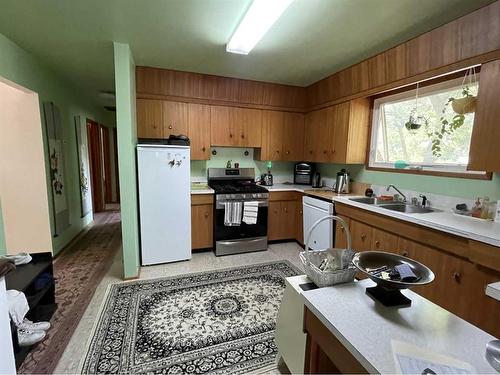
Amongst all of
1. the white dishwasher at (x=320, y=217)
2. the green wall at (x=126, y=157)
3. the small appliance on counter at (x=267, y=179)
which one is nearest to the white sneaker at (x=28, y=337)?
the green wall at (x=126, y=157)

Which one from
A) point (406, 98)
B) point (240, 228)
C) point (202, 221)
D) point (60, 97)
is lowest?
point (240, 228)

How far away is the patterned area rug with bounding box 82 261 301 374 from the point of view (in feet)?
5.25

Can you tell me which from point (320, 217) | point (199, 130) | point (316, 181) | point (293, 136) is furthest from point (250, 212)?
point (293, 136)

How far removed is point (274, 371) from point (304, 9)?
258cm

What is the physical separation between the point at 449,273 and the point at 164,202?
280cm

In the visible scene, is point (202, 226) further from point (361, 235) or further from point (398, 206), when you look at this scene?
point (398, 206)

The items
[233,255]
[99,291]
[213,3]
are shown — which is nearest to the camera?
Result: [213,3]

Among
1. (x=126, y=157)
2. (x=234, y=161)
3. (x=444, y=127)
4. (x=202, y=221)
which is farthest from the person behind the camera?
(x=234, y=161)

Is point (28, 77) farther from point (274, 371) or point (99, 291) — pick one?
point (274, 371)

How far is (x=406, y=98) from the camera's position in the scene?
8.83 ft

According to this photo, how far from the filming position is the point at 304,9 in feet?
6.01

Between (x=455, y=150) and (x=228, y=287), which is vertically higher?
(x=455, y=150)

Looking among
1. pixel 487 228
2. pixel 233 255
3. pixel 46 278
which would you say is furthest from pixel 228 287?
pixel 487 228

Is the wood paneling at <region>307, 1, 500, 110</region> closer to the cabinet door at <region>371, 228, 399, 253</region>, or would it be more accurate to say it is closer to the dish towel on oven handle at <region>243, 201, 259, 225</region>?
the cabinet door at <region>371, 228, 399, 253</region>
